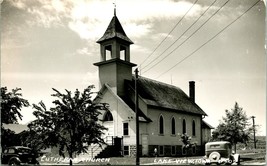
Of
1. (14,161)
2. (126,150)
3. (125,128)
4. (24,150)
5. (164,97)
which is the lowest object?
(126,150)

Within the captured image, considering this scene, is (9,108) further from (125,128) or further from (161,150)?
(161,150)

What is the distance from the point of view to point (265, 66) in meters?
14.7

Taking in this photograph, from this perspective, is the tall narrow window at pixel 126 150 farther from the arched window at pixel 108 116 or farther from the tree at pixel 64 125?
the tree at pixel 64 125

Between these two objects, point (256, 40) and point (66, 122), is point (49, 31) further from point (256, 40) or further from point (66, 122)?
point (256, 40)

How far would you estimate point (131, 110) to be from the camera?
24047 mm

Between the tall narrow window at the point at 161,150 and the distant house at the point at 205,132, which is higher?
the distant house at the point at 205,132

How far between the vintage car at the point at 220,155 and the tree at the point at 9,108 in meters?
8.66

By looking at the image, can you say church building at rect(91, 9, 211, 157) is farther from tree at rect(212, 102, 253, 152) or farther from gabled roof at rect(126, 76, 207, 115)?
tree at rect(212, 102, 253, 152)

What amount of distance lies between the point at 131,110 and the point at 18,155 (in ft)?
31.1

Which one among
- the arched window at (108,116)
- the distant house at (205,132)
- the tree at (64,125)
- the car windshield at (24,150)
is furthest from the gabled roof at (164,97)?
the car windshield at (24,150)

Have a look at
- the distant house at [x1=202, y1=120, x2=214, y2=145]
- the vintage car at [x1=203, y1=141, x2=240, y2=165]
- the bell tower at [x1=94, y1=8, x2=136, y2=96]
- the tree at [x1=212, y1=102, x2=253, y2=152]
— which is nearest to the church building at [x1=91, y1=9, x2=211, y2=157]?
the bell tower at [x1=94, y1=8, x2=136, y2=96]

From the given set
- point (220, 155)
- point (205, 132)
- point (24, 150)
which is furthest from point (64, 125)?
point (205, 132)

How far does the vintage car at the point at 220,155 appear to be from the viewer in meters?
16.4

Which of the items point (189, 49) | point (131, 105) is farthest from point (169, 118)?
point (189, 49)
